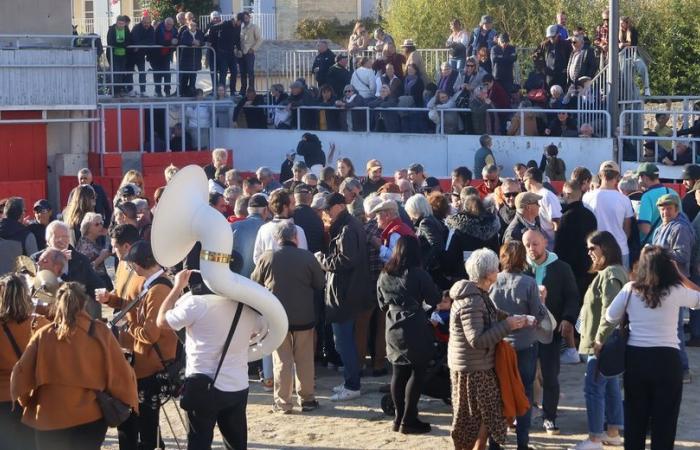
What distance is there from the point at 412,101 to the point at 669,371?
49.2ft

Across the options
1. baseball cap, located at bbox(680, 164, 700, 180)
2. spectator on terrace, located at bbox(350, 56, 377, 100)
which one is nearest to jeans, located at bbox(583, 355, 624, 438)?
baseball cap, located at bbox(680, 164, 700, 180)

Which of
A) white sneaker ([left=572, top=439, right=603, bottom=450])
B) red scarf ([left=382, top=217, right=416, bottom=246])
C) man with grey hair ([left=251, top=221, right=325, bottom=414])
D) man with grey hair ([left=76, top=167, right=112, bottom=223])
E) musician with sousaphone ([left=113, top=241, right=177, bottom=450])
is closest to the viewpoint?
musician with sousaphone ([left=113, top=241, right=177, bottom=450])

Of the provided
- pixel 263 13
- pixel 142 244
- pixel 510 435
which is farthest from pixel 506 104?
pixel 263 13

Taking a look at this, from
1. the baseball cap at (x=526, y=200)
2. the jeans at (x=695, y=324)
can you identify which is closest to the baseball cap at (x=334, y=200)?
the baseball cap at (x=526, y=200)

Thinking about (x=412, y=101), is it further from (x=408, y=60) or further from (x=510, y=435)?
(x=510, y=435)

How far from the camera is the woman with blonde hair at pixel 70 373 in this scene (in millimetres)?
7223

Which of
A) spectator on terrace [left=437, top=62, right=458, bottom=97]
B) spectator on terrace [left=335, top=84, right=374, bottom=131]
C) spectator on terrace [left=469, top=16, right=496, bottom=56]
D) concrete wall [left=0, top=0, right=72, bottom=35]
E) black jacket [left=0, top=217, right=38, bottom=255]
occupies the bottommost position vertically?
black jacket [left=0, top=217, right=38, bottom=255]

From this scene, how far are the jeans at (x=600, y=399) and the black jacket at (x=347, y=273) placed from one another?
7.95 feet

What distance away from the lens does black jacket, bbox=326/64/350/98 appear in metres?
23.8

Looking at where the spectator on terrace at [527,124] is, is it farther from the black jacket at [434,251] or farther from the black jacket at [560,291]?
the black jacket at [560,291]

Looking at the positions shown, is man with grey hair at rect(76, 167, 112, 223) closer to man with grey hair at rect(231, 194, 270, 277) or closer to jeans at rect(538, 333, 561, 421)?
man with grey hair at rect(231, 194, 270, 277)

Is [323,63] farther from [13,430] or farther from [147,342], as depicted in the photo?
[13,430]

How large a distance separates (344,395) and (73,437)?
3.78m

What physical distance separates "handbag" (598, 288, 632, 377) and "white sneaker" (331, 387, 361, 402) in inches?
121
